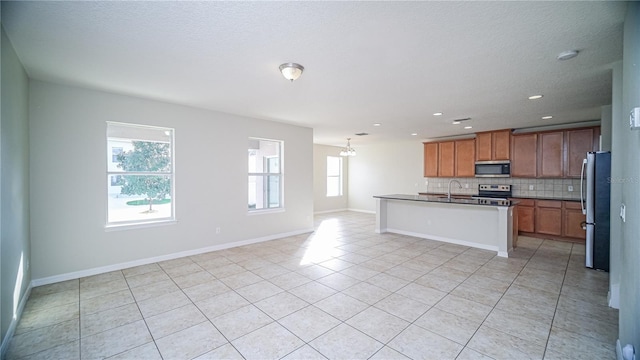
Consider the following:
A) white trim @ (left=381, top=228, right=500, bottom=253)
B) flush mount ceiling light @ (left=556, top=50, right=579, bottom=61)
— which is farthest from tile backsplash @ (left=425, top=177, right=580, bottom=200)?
flush mount ceiling light @ (left=556, top=50, right=579, bottom=61)

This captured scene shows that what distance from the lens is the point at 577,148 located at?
5.65m

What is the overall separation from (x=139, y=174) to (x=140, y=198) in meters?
0.38

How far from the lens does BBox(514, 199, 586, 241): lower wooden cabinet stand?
5512 mm

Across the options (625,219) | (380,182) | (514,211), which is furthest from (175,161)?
(380,182)

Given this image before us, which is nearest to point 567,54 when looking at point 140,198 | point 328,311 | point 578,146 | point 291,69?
point 291,69

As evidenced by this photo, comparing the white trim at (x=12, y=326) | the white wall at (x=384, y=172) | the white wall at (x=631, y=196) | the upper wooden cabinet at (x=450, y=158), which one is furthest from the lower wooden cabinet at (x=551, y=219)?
the white trim at (x=12, y=326)

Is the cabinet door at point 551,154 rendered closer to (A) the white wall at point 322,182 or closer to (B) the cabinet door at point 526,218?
(B) the cabinet door at point 526,218

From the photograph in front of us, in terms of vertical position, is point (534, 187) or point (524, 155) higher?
point (524, 155)

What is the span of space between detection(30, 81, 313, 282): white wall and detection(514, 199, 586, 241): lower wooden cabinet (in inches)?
225

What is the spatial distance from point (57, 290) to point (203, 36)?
11.5 ft

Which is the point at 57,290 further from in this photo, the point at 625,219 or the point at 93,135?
the point at 625,219

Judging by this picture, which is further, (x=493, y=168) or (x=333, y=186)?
(x=333, y=186)

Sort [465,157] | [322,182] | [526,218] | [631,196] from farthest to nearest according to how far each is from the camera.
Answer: [322,182] < [465,157] < [526,218] < [631,196]

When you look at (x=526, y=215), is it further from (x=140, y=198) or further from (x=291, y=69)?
(x=140, y=198)
